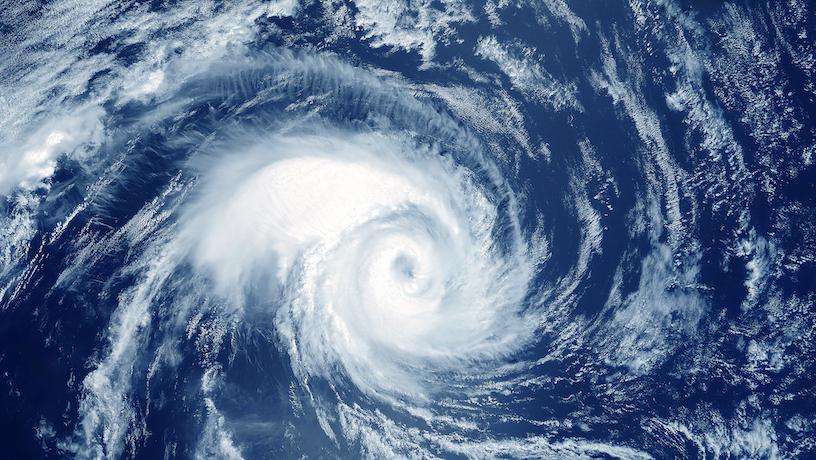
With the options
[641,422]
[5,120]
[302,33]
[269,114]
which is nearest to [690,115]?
[641,422]

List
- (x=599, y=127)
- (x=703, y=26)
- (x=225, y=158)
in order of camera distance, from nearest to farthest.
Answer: (x=703, y=26) < (x=599, y=127) < (x=225, y=158)

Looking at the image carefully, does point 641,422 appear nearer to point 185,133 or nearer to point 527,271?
point 527,271

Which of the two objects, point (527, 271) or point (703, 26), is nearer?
point (703, 26)

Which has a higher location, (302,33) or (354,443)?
(302,33)

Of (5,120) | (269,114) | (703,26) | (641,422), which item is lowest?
(641,422)

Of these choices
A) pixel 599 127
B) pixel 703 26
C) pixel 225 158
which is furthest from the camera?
pixel 225 158

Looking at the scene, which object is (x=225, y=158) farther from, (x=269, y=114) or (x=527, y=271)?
(x=527, y=271)

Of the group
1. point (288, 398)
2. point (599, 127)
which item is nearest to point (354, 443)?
point (288, 398)
